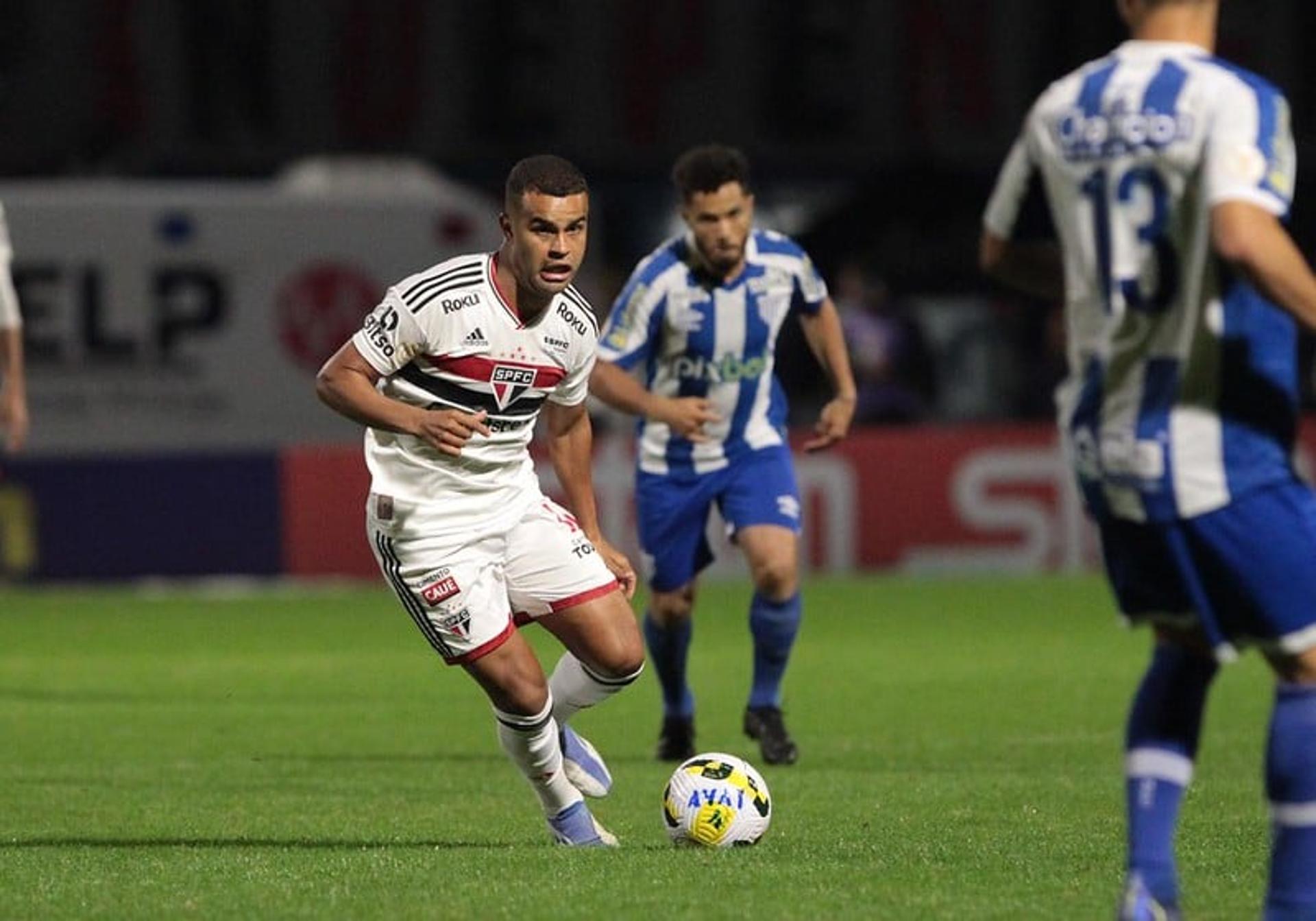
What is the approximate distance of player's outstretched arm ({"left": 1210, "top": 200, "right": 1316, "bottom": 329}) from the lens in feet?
16.3

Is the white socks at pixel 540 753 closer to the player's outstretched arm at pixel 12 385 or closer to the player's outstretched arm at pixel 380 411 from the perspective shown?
the player's outstretched arm at pixel 380 411

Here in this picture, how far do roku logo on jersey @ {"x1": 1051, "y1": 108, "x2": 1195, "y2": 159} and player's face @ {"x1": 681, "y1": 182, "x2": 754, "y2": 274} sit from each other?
4.75 m

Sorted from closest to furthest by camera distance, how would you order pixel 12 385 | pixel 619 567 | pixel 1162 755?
pixel 1162 755 < pixel 619 567 < pixel 12 385

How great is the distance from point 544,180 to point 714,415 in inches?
122

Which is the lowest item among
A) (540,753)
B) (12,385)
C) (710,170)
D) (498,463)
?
(12,385)

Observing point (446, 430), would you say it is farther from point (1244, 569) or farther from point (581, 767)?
point (1244, 569)

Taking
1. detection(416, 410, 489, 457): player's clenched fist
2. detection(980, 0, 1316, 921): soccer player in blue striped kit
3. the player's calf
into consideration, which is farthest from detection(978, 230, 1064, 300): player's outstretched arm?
the player's calf

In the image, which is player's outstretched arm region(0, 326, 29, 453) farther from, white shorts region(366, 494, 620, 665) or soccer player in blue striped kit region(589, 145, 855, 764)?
white shorts region(366, 494, 620, 665)

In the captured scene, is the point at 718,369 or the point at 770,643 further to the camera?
the point at 718,369

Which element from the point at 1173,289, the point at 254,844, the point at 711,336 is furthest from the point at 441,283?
the point at 711,336

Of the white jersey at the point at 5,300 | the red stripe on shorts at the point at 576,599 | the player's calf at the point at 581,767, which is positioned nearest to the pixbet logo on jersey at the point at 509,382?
the red stripe on shorts at the point at 576,599

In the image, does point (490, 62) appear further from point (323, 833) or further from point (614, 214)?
point (323, 833)

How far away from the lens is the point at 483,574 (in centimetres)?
752

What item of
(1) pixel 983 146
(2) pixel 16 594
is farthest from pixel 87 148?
(1) pixel 983 146
